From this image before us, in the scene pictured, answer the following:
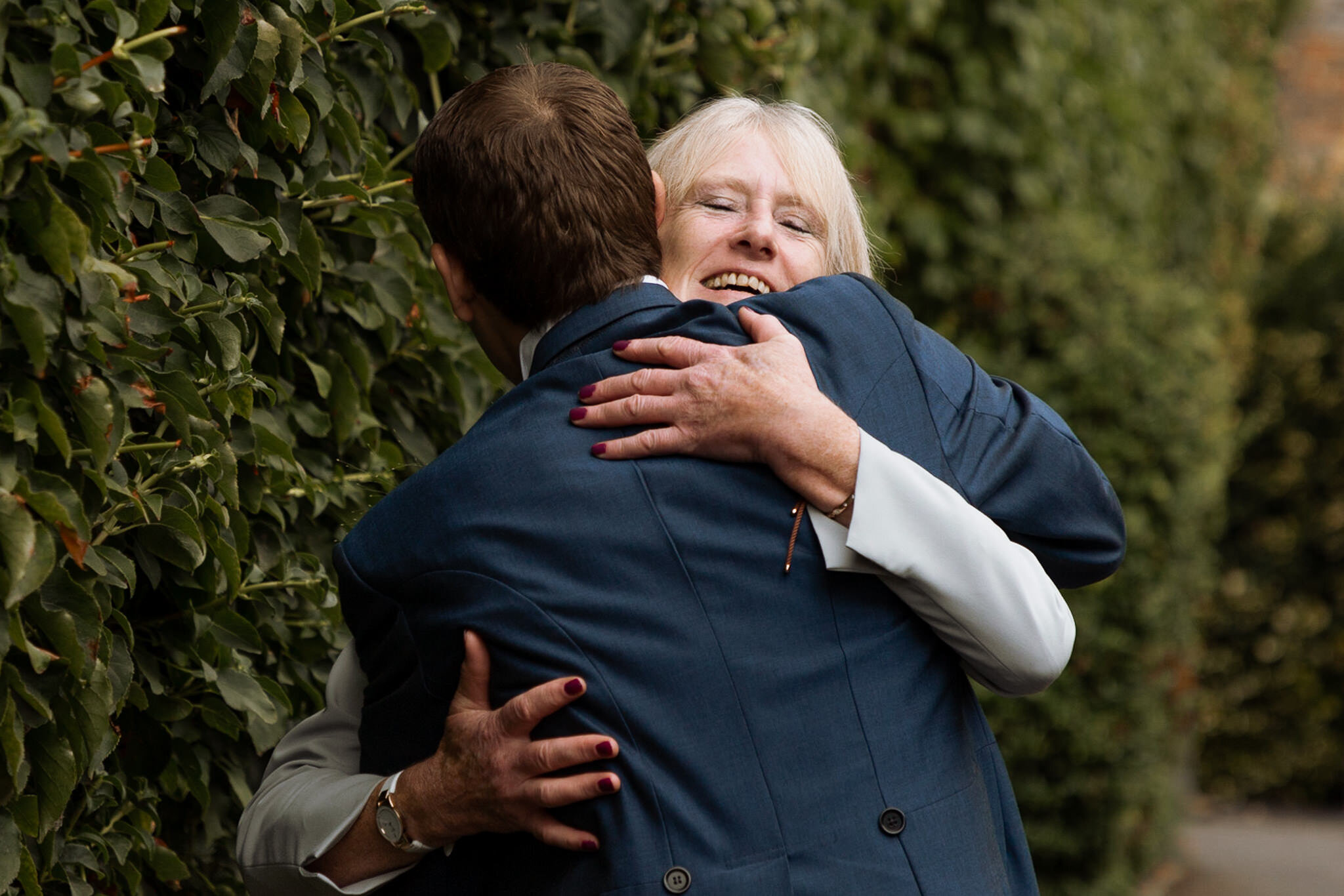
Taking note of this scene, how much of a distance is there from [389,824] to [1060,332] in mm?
4513

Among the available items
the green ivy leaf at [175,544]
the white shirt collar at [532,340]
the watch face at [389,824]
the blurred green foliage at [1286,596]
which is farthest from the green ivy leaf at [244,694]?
the blurred green foliage at [1286,596]

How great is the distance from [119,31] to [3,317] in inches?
14.0

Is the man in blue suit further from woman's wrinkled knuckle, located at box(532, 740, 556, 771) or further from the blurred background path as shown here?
the blurred background path

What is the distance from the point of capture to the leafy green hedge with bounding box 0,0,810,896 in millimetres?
1590

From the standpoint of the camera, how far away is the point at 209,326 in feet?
6.33

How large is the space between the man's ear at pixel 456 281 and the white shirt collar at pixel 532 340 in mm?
89

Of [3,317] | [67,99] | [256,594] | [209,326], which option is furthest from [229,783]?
[67,99]

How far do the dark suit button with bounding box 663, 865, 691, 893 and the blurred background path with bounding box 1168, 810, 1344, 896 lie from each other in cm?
650

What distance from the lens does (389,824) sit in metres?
1.81

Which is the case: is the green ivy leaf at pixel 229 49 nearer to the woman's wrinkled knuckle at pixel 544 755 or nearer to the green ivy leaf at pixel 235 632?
the green ivy leaf at pixel 235 632

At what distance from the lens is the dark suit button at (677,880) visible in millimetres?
1596

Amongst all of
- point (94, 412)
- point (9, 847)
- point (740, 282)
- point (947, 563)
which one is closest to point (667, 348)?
point (947, 563)

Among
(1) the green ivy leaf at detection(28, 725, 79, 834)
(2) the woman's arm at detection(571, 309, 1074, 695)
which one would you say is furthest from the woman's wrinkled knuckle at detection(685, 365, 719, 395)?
(1) the green ivy leaf at detection(28, 725, 79, 834)

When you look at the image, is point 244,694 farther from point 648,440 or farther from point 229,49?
point 229,49
